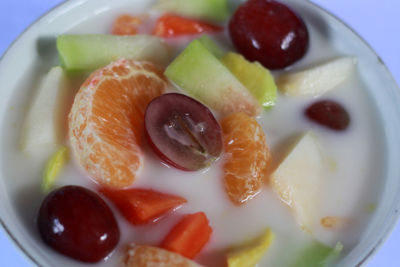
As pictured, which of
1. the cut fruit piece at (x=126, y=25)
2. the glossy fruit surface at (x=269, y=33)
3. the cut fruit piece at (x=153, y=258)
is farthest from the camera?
the cut fruit piece at (x=126, y=25)

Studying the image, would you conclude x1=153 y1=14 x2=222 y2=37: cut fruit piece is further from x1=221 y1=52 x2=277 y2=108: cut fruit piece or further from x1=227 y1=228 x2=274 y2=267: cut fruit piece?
x1=227 y1=228 x2=274 y2=267: cut fruit piece

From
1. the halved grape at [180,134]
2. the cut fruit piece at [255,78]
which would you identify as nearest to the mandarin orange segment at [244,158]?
the halved grape at [180,134]

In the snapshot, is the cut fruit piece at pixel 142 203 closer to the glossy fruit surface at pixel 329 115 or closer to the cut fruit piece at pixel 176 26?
the glossy fruit surface at pixel 329 115

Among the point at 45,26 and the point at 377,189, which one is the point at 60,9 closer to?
the point at 45,26

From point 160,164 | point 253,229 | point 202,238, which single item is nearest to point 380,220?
point 253,229

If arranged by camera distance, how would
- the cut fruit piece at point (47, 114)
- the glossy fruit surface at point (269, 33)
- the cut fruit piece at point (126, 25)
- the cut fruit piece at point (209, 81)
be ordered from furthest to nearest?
the cut fruit piece at point (126, 25) → the glossy fruit surface at point (269, 33) → the cut fruit piece at point (209, 81) → the cut fruit piece at point (47, 114)

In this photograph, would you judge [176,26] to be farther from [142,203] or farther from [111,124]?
[142,203]

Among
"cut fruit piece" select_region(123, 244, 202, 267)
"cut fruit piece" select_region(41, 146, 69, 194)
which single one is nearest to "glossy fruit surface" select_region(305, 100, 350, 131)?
"cut fruit piece" select_region(123, 244, 202, 267)
